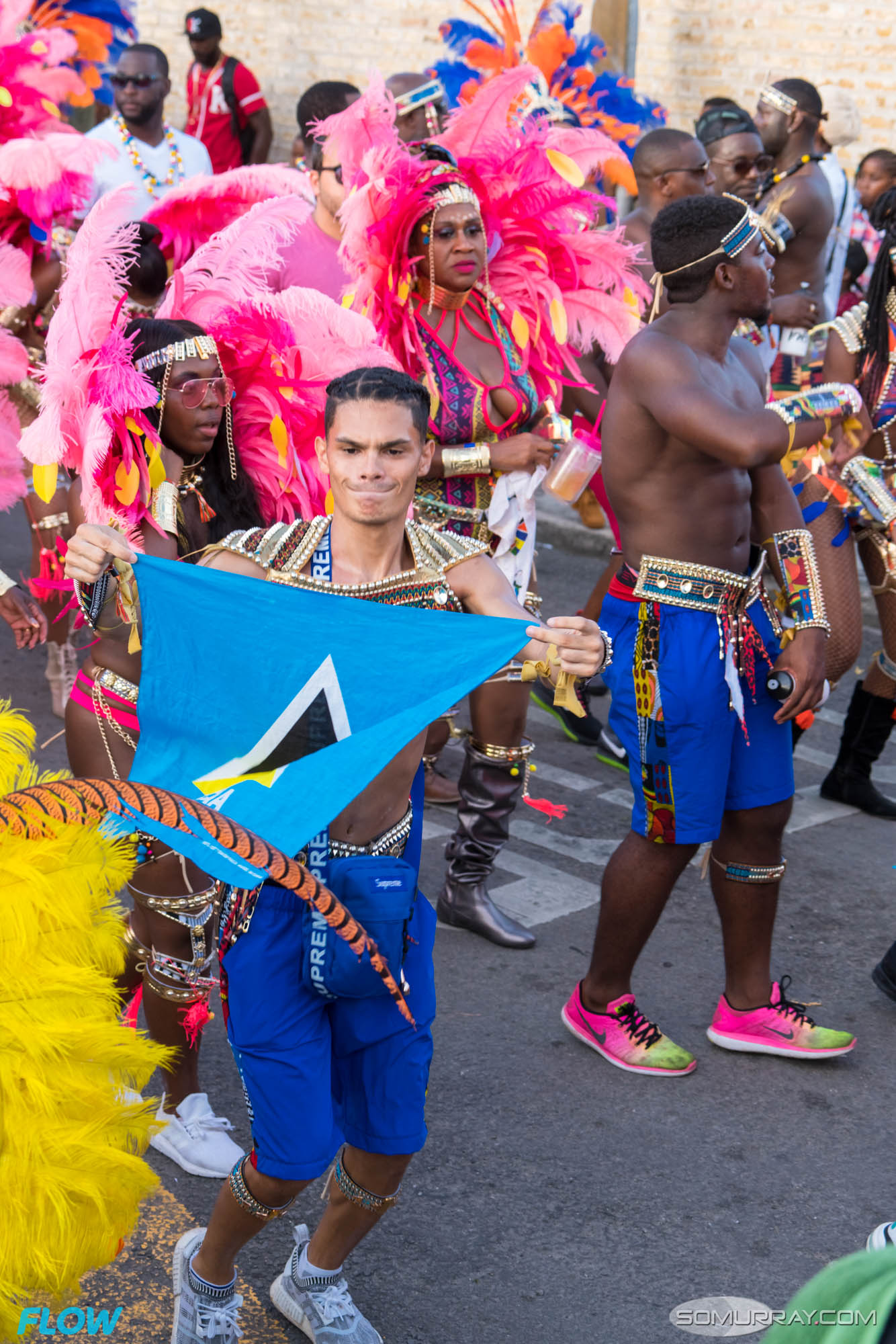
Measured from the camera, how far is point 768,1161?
11.4ft

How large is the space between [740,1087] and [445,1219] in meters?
0.97

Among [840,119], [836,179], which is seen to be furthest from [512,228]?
[840,119]

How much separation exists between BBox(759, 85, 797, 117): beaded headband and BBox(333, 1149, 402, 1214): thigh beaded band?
6.66 m

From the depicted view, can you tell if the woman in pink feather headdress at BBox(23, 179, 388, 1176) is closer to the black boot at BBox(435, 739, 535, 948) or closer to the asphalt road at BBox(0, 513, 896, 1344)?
the asphalt road at BBox(0, 513, 896, 1344)

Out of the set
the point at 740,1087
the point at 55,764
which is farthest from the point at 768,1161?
the point at 55,764

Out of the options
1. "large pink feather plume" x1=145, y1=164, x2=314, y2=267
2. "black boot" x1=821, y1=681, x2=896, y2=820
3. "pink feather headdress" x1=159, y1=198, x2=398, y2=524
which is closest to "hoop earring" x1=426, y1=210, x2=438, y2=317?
"large pink feather plume" x1=145, y1=164, x2=314, y2=267

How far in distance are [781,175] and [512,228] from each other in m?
2.75

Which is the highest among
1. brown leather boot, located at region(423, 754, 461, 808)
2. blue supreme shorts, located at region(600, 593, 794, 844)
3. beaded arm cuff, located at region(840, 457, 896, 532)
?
beaded arm cuff, located at region(840, 457, 896, 532)

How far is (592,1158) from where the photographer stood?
3.46m

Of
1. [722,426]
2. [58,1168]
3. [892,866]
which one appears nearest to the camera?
[58,1168]

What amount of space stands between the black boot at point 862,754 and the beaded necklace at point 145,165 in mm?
4444

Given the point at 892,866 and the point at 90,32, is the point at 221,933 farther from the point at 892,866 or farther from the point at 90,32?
the point at 90,32

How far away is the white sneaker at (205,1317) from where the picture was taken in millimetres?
2686

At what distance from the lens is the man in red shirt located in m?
12.7
